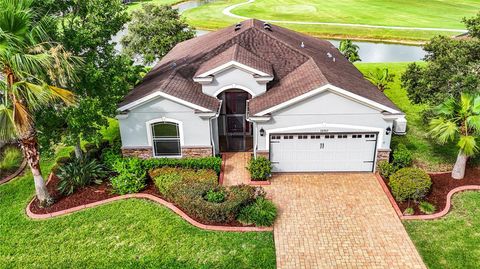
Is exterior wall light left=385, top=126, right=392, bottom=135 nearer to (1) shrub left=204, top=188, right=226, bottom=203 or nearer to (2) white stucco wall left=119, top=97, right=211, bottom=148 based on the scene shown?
(1) shrub left=204, top=188, right=226, bottom=203

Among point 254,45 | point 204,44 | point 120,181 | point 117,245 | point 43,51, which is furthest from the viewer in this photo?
point 204,44

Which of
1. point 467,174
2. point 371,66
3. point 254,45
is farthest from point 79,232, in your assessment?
point 371,66

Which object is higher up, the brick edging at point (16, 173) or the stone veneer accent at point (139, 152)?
the stone veneer accent at point (139, 152)

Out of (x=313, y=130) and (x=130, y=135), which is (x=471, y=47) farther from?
(x=130, y=135)

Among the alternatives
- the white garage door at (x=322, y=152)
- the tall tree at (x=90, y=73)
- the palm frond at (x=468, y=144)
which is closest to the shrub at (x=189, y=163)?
the white garage door at (x=322, y=152)

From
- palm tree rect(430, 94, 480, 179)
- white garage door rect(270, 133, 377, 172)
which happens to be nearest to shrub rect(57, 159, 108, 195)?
white garage door rect(270, 133, 377, 172)

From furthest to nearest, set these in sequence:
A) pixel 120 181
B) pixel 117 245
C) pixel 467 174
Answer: pixel 467 174 → pixel 120 181 → pixel 117 245

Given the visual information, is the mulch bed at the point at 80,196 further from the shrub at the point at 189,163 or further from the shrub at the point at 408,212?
the shrub at the point at 408,212
